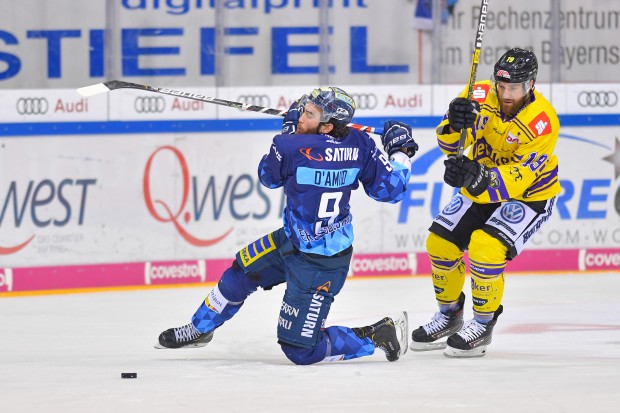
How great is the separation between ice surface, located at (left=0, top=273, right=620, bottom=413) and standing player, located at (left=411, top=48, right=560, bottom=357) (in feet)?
1.06

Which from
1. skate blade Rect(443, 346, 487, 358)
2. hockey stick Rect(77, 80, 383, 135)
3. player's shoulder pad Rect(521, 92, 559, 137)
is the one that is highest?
hockey stick Rect(77, 80, 383, 135)

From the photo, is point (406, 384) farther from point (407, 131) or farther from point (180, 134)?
point (180, 134)

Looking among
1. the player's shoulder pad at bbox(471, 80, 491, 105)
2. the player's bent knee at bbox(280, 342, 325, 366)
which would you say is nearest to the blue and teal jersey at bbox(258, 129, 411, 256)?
the player's bent knee at bbox(280, 342, 325, 366)

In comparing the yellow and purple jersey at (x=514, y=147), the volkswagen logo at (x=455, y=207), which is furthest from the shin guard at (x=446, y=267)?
the yellow and purple jersey at (x=514, y=147)

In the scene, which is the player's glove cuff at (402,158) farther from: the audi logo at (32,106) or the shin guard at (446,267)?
the audi logo at (32,106)

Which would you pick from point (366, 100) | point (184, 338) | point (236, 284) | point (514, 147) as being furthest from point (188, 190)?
point (514, 147)

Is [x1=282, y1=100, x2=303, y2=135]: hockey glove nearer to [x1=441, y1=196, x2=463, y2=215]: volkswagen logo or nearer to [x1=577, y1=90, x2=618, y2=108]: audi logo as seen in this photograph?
[x1=441, y1=196, x2=463, y2=215]: volkswagen logo

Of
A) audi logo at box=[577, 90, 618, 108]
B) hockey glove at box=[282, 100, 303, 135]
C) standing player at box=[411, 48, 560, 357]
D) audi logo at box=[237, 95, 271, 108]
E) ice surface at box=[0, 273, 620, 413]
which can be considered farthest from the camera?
audi logo at box=[577, 90, 618, 108]

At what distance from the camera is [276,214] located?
8.53m

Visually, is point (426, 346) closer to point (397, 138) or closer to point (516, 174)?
point (516, 174)

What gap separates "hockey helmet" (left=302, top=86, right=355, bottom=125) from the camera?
5.44 meters

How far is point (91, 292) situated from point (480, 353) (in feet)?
9.81

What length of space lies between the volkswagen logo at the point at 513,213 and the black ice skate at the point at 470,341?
458 mm

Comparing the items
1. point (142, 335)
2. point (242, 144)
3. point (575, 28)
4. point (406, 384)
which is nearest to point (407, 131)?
point (406, 384)
